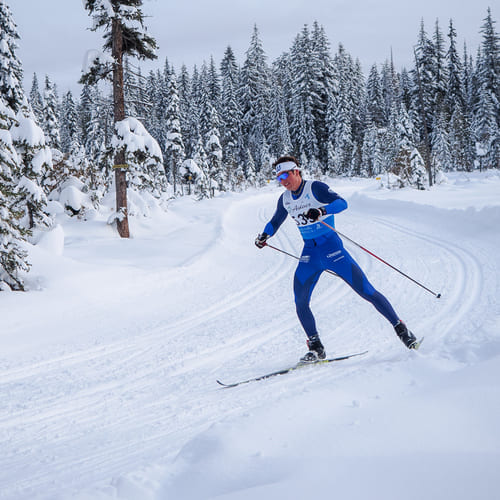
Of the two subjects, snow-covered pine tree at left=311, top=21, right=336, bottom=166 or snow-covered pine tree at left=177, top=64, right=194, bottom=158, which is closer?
snow-covered pine tree at left=311, top=21, right=336, bottom=166

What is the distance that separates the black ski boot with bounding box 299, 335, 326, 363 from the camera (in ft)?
15.1

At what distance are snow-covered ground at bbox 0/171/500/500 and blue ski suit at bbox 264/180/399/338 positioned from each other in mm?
643

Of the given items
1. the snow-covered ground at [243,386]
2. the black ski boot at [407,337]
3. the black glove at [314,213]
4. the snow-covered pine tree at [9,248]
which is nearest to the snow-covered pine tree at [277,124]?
the snow-covered ground at [243,386]

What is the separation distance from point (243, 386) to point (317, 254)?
165cm

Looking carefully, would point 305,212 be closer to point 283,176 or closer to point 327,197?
point 327,197

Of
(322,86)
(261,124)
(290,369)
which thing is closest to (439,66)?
(322,86)

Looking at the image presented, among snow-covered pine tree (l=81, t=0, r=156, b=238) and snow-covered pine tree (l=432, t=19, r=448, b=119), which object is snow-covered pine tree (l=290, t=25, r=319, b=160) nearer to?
snow-covered pine tree (l=432, t=19, r=448, b=119)

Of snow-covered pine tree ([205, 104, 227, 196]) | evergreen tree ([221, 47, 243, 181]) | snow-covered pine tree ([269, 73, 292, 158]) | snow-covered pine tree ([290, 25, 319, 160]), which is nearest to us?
snow-covered pine tree ([205, 104, 227, 196])

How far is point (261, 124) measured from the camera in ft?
200

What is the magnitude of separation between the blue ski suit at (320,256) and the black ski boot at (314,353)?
0.26ft

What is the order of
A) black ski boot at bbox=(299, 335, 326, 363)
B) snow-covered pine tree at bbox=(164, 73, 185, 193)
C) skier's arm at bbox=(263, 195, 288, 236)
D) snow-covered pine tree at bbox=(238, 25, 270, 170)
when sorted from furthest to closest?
1. snow-covered pine tree at bbox=(238, 25, 270, 170)
2. snow-covered pine tree at bbox=(164, 73, 185, 193)
3. skier's arm at bbox=(263, 195, 288, 236)
4. black ski boot at bbox=(299, 335, 326, 363)

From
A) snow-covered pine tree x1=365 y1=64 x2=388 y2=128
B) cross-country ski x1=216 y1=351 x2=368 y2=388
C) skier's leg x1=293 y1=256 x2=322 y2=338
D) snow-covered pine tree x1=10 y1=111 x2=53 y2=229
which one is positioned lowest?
cross-country ski x1=216 y1=351 x2=368 y2=388

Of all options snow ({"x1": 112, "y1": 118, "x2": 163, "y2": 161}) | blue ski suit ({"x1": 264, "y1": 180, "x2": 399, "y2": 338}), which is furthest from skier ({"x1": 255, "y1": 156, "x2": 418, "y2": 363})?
snow ({"x1": 112, "y1": 118, "x2": 163, "y2": 161})

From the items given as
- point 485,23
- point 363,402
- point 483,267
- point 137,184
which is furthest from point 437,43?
point 363,402
